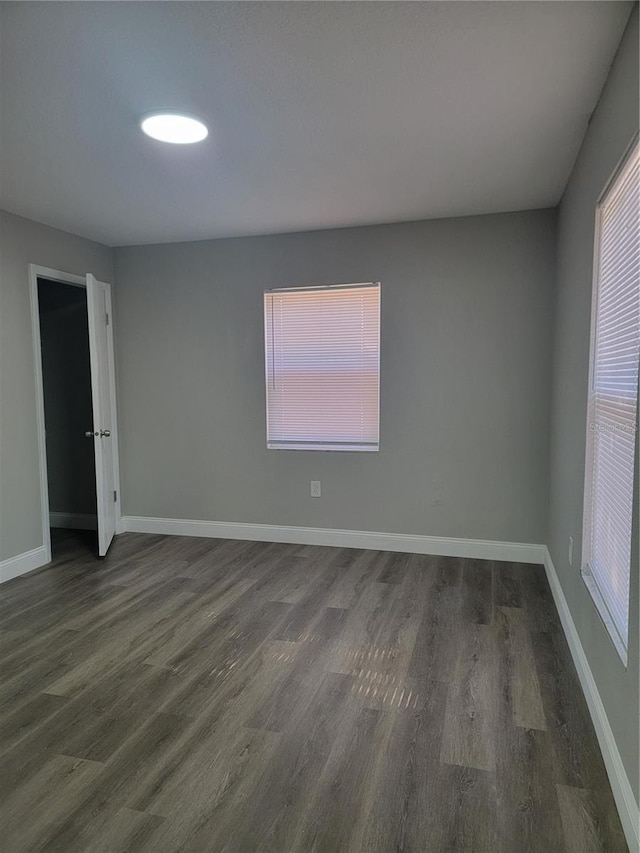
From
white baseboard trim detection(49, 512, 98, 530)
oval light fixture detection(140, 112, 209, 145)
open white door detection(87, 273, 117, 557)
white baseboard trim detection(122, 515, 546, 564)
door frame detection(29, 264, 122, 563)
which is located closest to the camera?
oval light fixture detection(140, 112, 209, 145)

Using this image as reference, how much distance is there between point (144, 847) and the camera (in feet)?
4.93

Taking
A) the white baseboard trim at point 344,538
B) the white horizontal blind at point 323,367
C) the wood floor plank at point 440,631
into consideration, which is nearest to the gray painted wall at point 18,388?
the white baseboard trim at point 344,538

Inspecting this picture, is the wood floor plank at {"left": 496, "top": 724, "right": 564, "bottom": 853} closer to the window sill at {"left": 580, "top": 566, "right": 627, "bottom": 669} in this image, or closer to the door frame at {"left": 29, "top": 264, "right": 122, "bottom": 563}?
the window sill at {"left": 580, "top": 566, "right": 627, "bottom": 669}

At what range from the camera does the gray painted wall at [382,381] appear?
12.2 ft

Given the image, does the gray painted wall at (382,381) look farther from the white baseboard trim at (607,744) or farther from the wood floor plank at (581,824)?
the wood floor plank at (581,824)

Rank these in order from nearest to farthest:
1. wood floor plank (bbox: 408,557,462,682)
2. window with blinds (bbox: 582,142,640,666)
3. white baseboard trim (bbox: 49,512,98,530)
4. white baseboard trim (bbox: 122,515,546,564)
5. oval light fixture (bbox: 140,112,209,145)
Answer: window with blinds (bbox: 582,142,640,666) < oval light fixture (bbox: 140,112,209,145) < wood floor plank (bbox: 408,557,462,682) < white baseboard trim (bbox: 122,515,546,564) < white baseboard trim (bbox: 49,512,98,530)

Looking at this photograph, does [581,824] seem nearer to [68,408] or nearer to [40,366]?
[40,366]

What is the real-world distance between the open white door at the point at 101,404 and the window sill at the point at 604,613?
10.8 feet

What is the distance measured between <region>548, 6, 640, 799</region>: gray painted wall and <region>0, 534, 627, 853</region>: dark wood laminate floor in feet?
0.95

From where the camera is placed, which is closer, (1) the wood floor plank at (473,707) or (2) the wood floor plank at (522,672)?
(1) the wood floor plank at (473,707)

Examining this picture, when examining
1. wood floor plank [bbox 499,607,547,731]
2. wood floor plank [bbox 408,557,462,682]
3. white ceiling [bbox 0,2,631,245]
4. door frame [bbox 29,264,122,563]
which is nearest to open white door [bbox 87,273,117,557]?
door frame [bbox 29,264,122,563]

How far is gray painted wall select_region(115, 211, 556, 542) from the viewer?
3.72 metres

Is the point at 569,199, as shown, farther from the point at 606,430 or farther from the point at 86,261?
the point at 86,261

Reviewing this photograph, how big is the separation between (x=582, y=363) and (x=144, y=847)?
252 cm
